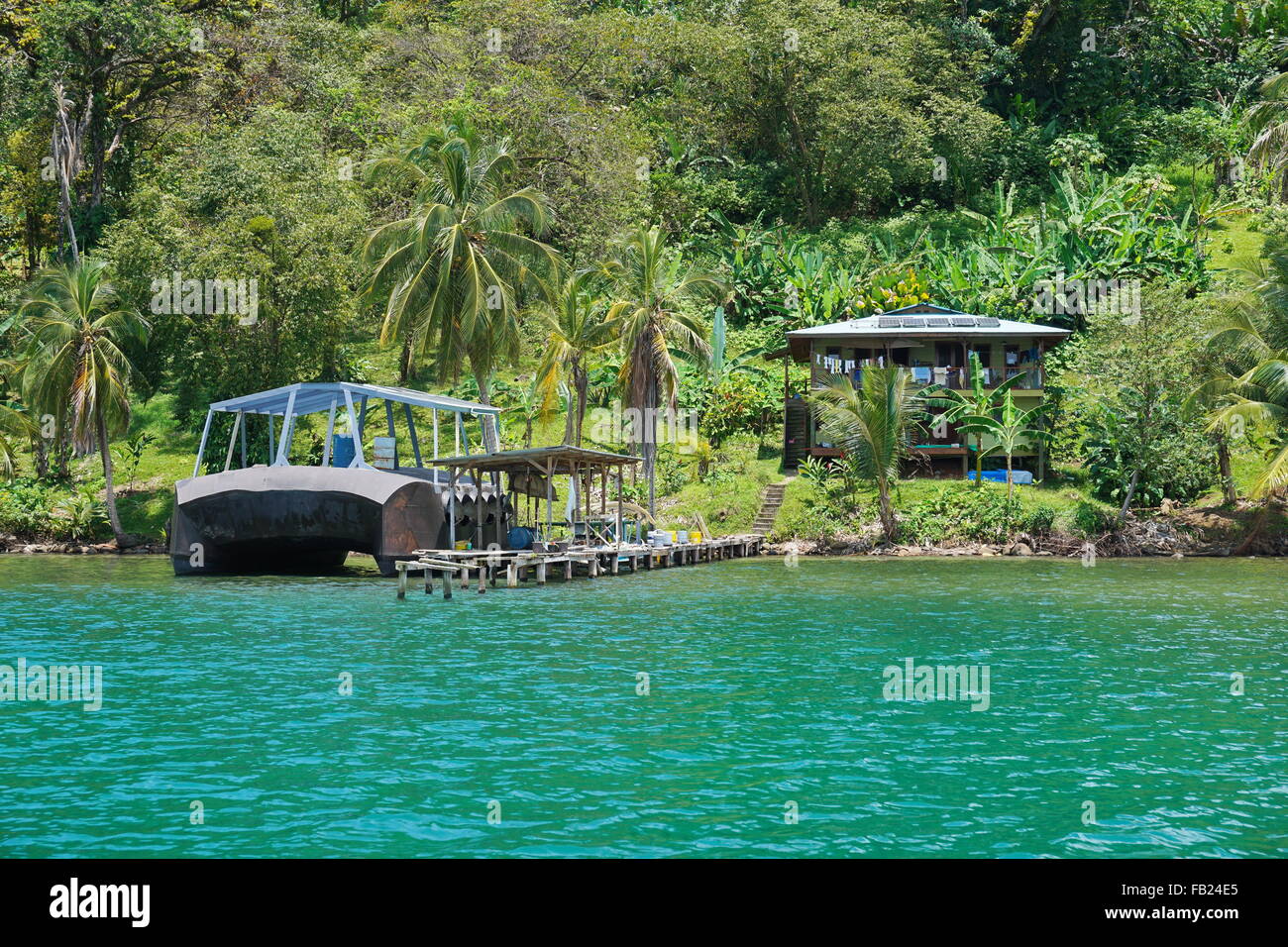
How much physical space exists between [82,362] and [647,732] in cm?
3197

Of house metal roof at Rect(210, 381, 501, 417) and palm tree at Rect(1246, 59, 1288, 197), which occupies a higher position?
palm tree at Rect(1246, 59, 1288, 197)

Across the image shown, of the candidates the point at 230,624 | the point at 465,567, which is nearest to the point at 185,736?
the point at 230,624

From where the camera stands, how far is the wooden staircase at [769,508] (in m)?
40.0

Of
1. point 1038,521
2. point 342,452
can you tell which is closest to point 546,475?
point 342,452

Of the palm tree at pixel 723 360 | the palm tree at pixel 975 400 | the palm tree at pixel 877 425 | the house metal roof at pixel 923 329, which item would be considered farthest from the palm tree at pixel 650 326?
the palm tree at pixel 975 400

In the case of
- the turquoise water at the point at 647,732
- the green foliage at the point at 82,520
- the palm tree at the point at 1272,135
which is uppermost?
the palm tree at the point at 1272,135

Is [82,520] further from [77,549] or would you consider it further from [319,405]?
[319,405]

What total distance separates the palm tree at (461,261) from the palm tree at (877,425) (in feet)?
33.6

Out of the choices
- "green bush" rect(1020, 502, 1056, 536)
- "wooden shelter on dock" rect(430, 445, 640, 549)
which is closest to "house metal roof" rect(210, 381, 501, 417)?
"wooden shelter on dock" rect(430, 445, 640, 549)

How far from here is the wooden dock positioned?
28.5 metres

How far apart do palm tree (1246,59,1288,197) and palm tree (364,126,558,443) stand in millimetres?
21359

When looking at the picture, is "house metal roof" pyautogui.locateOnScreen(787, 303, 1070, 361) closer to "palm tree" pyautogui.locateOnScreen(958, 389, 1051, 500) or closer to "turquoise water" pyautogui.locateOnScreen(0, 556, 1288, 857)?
"palm tree" pyautogui.locateOnScreen(958, 389, 1051, 500)

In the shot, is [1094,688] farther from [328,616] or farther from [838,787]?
[328,616]

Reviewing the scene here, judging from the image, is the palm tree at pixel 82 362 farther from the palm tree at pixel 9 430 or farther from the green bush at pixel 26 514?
the green bush at pixel 26 514
